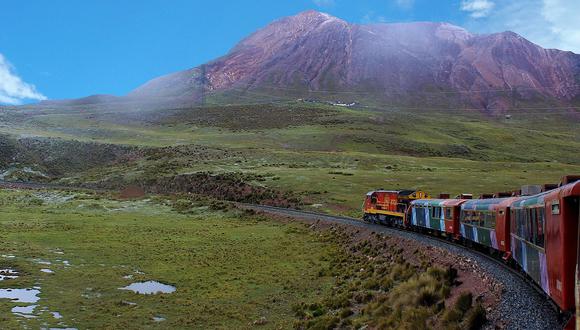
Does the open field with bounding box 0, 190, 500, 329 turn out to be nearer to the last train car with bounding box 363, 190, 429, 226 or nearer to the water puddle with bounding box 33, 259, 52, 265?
the water puddle with bounding box 33, 259, 52, 265

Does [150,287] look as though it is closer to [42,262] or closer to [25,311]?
[25,311]

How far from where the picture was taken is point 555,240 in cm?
1484

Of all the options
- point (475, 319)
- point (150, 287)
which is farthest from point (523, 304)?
point (150, 287)

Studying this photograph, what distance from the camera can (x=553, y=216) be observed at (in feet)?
50.0

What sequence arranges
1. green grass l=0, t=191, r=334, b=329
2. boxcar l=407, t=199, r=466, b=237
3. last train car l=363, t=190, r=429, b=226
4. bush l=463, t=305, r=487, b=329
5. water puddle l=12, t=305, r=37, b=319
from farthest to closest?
last train car l=363, t=190, r=429, b=226, boxcar l=407, t=199, r=466, b=237, green grass l=0, t=191, r=334, b=329, water puddle l=12, t=305, r=37, b=319, bush l=463, t=305, r=487, b=329

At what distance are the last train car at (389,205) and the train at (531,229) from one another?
406cm

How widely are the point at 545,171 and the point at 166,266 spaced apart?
101 meters

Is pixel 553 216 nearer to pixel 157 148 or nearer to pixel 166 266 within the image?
pixel 166 266

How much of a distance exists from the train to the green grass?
428 inches

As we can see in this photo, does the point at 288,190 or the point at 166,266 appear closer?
the point at 166,266

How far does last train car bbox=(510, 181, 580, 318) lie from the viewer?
13703mm

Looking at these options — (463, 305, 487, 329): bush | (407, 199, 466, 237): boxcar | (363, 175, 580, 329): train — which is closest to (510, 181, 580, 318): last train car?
(363, 175, 580, 329): train

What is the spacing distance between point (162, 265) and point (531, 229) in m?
30.6

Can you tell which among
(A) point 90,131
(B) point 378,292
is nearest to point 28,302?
(B) point 378,292
